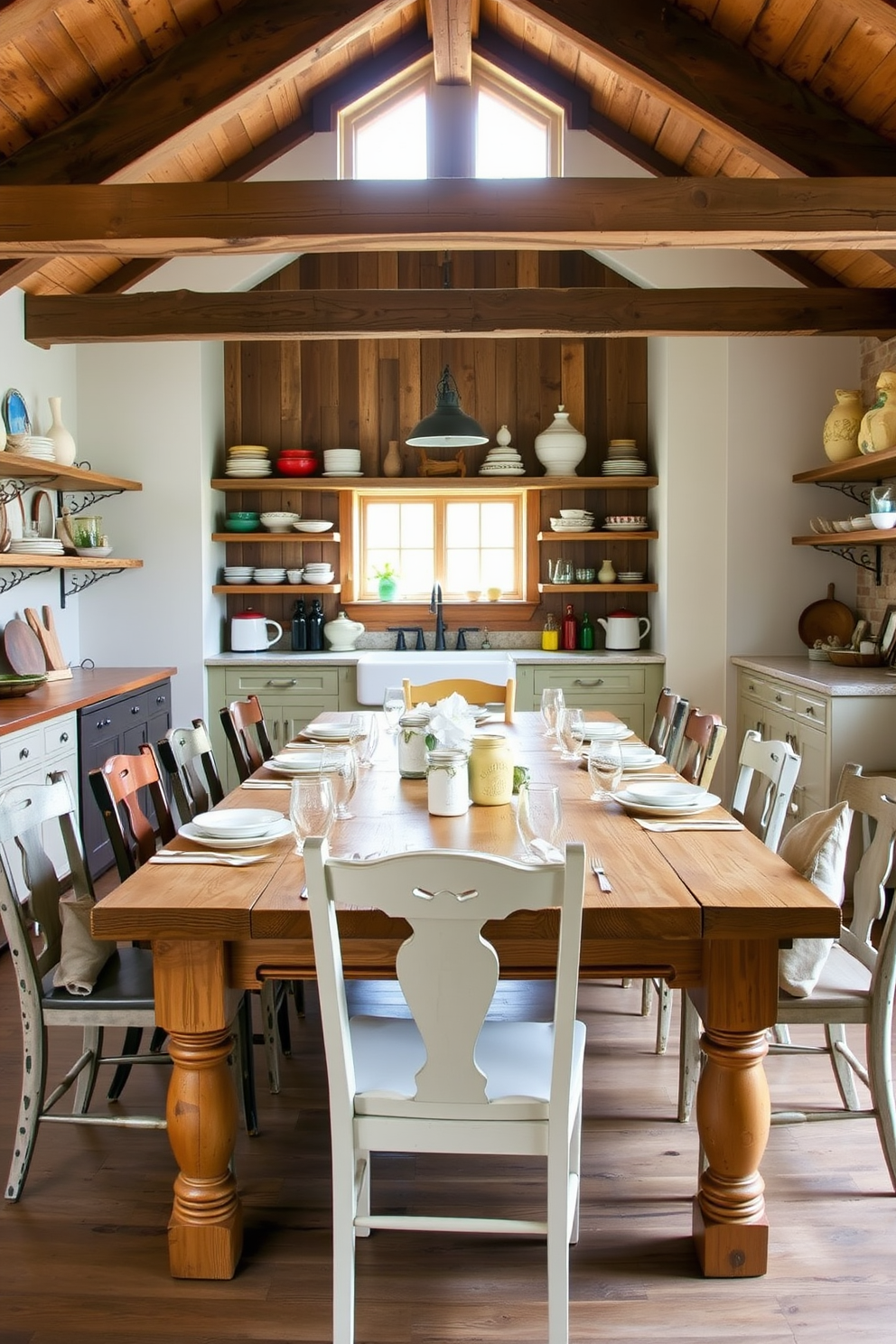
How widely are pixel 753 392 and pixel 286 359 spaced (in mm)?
2729

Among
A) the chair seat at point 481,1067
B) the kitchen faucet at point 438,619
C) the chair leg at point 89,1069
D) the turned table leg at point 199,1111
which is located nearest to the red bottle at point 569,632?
the kitchen faucet at point 438,619

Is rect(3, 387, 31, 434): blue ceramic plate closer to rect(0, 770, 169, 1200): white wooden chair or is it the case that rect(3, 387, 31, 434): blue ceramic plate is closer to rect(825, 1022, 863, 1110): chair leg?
rect(0, 770, 169, 1200): white wooden chair

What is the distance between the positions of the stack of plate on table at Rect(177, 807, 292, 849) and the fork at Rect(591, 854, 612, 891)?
0.69m

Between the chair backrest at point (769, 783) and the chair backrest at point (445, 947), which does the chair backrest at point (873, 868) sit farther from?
the chair backrest at point (445, 947)

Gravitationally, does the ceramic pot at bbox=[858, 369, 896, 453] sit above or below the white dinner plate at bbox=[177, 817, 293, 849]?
above

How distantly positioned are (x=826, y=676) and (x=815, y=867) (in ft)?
9.18

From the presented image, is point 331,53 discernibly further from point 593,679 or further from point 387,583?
point 593,679

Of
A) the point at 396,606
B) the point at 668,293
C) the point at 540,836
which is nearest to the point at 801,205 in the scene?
the point at 668,293

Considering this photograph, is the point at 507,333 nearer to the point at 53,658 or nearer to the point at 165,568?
the point at 165,568

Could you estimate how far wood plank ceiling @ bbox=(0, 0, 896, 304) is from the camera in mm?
4223

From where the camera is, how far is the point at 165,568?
19.8ft

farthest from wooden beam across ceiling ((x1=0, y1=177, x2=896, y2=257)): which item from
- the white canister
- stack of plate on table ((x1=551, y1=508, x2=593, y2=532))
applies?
stack of plate on table ((x1=551, y1=508, x2=593, y2=532))

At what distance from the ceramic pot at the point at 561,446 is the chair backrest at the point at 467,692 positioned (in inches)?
88.9

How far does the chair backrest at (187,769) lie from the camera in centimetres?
303
